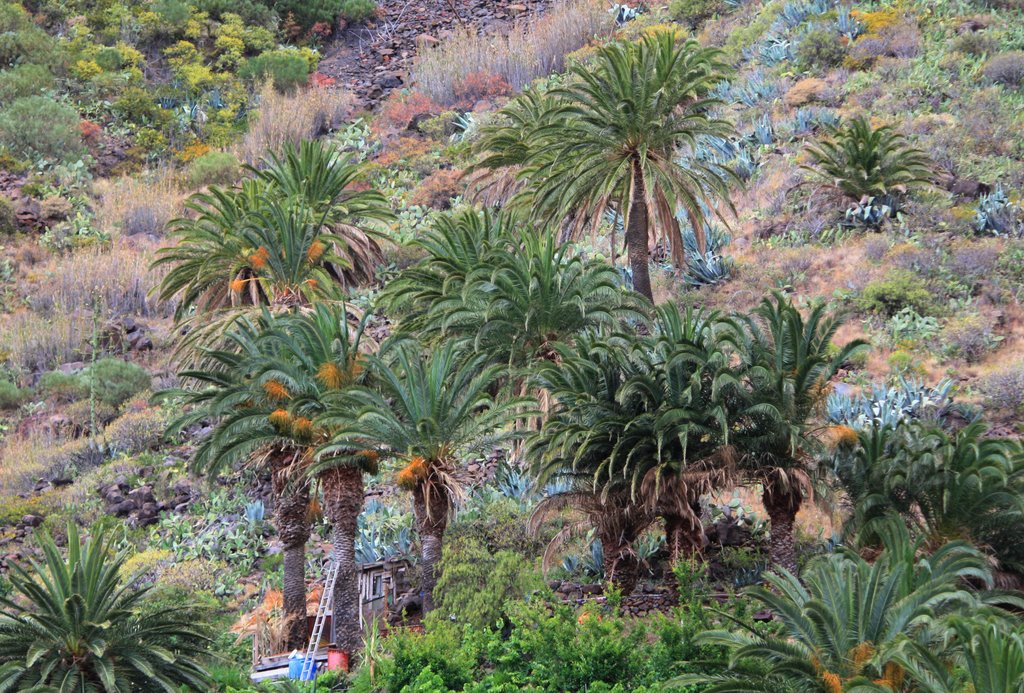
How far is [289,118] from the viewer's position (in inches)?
2153

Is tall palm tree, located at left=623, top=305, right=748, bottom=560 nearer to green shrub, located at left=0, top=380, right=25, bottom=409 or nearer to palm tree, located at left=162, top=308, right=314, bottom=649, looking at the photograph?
palm tree, located at left=162, top=308, right=314, bottom=649

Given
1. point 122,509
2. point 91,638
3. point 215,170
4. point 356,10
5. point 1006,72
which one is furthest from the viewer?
point 356,10

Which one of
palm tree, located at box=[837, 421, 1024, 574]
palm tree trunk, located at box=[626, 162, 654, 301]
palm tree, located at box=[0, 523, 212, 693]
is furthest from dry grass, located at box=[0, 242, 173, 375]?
palm tree, located at box=[837, 421, 1024, 574]

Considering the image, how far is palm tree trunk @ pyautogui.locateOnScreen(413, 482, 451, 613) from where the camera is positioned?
81.9 feet

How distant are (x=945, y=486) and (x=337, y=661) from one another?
35.5 feet

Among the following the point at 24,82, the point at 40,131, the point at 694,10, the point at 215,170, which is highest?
the point at 24,82

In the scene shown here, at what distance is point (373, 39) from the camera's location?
215ft

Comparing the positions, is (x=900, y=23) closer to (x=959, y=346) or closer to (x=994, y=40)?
(x=994, y=40)

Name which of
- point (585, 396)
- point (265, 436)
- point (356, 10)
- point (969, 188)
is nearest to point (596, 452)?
point (585, 396)

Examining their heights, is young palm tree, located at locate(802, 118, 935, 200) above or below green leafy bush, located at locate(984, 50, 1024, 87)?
below

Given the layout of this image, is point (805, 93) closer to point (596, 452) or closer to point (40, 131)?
point (596, 452)

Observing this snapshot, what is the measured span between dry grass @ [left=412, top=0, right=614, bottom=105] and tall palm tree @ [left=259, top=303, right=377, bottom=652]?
30838 mm

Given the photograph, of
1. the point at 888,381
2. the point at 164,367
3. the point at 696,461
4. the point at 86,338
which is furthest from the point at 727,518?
the point at 86,338

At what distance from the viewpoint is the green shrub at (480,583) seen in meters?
24.8
